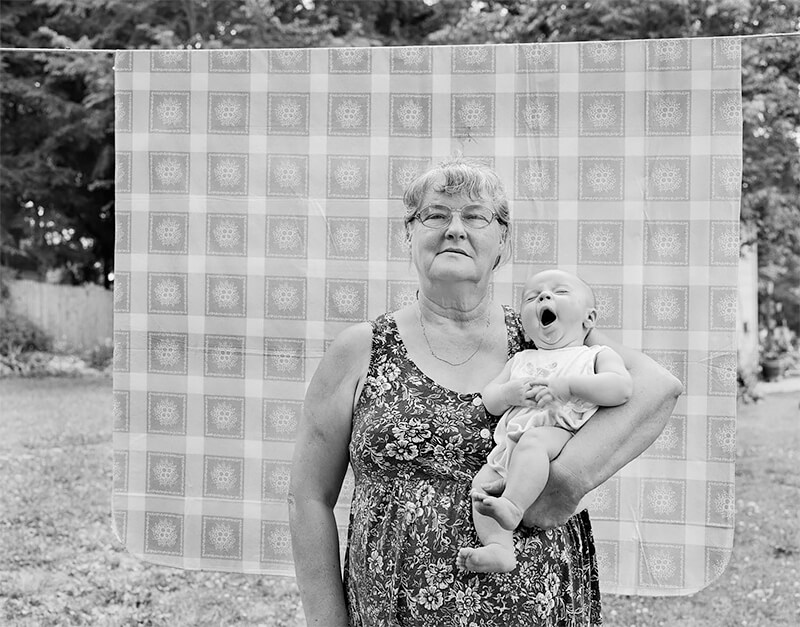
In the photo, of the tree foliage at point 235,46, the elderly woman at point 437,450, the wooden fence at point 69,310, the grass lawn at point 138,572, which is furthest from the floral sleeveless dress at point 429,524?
the wooden fence at point 69,310

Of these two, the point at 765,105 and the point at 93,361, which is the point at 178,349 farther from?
the point at 93,361

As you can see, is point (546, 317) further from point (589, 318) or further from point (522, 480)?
point (522, 480)

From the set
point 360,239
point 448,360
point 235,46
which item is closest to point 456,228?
point 448,360

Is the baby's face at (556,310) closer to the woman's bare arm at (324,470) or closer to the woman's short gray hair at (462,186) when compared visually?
the woman's short gray hair at (462,186)

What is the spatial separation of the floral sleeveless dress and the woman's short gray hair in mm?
330

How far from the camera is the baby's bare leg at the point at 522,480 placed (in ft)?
5.20

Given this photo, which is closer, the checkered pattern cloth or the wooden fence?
the checkered pattern cloth

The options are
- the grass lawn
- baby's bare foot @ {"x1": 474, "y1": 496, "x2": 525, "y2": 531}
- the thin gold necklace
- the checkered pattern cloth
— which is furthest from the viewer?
the grass lawn

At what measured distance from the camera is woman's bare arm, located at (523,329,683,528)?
1.67 m

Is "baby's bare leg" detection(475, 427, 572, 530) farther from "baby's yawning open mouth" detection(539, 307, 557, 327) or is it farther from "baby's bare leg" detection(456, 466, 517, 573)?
"baby's yawning open mouth" detection(539, 307, 557, 327)

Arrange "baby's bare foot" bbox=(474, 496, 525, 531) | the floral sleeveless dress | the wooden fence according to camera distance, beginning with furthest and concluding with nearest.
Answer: the wooden fence
the floral sleeveless dress
"baby's bare foot" bbox=(474, 496, 525, 531)

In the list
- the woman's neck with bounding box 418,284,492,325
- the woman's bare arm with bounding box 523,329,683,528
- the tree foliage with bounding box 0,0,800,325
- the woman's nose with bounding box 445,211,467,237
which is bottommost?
the woman's bare arm with bounding box 523,329,683,528

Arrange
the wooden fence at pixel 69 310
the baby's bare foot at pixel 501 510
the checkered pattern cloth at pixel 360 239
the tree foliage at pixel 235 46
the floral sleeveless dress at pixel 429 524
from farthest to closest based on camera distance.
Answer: the wooden fence at pixel 69 310 < the tree foliage at pixel 235 46 < the checkered pattern cloth at pixel 360 239 < the floral sleeveless dress at pixel 429 524 < the baby's bare foot at pixel 501 510

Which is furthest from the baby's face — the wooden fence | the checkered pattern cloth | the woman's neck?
the wooden fence
